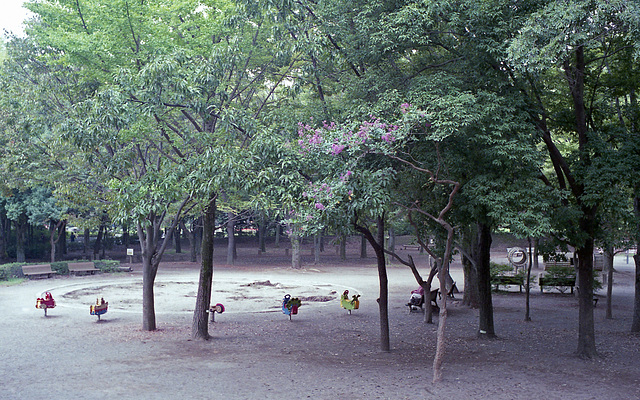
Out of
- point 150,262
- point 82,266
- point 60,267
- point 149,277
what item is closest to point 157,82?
point 150,262

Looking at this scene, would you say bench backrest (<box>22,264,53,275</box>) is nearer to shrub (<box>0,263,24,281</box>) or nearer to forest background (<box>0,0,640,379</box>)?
shrub (<box>0,263,24,281</box>)

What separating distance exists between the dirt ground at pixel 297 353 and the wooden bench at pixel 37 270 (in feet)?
13.0

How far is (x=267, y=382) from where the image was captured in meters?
8.73

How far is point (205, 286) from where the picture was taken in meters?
12.6

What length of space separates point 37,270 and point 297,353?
65.1 feet

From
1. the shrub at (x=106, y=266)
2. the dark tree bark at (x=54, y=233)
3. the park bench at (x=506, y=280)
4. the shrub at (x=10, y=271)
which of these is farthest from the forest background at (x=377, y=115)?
the dark tree bark at (x=54, y=233)

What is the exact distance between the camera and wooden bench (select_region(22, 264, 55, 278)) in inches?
989

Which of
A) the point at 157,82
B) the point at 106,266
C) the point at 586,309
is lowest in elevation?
the point at 106,266

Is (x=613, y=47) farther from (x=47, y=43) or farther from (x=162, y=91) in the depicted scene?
(x=47, y=43)

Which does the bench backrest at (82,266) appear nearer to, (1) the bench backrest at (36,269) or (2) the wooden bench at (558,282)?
(1) the bench backrest at (36,269)

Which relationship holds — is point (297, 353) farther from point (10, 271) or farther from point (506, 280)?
point (10, 271)

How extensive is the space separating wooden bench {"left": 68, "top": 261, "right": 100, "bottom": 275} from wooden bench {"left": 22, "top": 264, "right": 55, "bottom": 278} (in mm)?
1186

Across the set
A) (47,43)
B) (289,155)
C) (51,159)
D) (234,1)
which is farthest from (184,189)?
(51,159)

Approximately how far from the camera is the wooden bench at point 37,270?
25.1 meters
